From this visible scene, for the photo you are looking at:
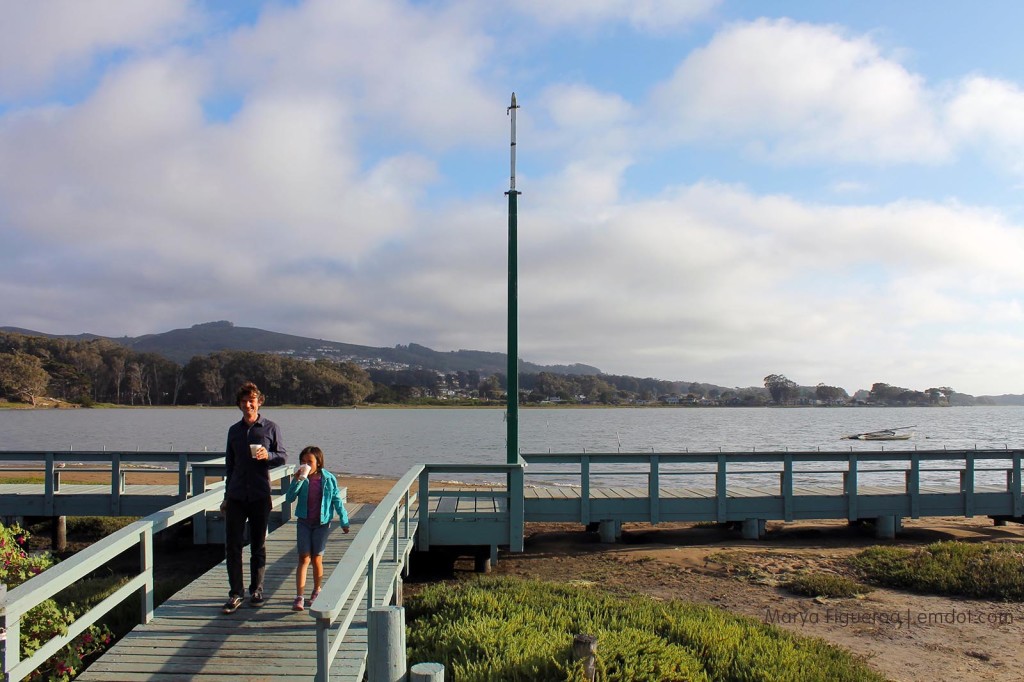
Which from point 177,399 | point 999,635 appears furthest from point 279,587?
point 177,399

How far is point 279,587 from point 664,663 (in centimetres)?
356

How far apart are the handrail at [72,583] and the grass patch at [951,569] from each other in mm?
9377


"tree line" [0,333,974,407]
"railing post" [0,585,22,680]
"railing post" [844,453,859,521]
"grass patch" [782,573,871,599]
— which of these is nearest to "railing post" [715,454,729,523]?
"railing post" [844,453,859,521]

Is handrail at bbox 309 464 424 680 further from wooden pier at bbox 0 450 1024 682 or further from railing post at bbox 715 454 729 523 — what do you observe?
railing post at bbox 715 454 729 523

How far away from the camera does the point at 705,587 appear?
1034 cm

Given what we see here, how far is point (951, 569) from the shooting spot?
34.6 ft

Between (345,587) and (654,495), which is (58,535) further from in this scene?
(345,587)

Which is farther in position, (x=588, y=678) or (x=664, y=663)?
(x=664, y=663)

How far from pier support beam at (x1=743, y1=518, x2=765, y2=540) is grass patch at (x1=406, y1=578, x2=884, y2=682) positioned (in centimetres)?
564

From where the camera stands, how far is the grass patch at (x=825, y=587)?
9961 millimetres

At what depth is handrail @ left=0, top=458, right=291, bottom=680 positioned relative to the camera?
12.6 ft

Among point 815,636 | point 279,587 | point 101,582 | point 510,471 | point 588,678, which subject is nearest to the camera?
point 588,678

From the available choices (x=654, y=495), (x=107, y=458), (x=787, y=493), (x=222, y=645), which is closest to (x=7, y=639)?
(x=222, y=645)

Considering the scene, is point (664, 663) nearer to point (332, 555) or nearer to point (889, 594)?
point (332, 555)
